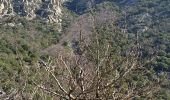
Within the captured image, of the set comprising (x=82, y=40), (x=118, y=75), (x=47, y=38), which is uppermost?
(x=82, y=40)

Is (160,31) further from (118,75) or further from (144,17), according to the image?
(118,75)

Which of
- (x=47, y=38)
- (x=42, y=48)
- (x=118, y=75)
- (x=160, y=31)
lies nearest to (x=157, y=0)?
(x=160, y=31)

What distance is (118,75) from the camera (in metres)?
8.59

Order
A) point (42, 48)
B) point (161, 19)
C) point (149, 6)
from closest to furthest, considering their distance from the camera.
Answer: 1. point (42, 48)
2. point (161, 19)
3. point (149, 6)

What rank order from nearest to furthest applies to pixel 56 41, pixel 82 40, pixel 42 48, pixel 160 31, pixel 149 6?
1. pixel 82 40
2. pixel 42 48
3. pixel 56 41
4. pixel 160 31
5. pixel 149 6

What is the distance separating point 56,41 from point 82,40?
52672 mm

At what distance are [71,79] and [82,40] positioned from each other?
0.86 meters

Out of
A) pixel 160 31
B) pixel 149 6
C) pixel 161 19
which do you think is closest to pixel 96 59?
pixel 160 31

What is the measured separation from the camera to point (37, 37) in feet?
204

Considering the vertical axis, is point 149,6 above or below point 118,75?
below

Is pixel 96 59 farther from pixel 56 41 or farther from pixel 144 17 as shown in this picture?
pixel 144 17

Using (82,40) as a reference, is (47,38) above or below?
below

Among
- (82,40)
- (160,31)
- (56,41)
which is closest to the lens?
(82,40)

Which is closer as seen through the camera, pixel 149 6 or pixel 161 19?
pixel 161 19
